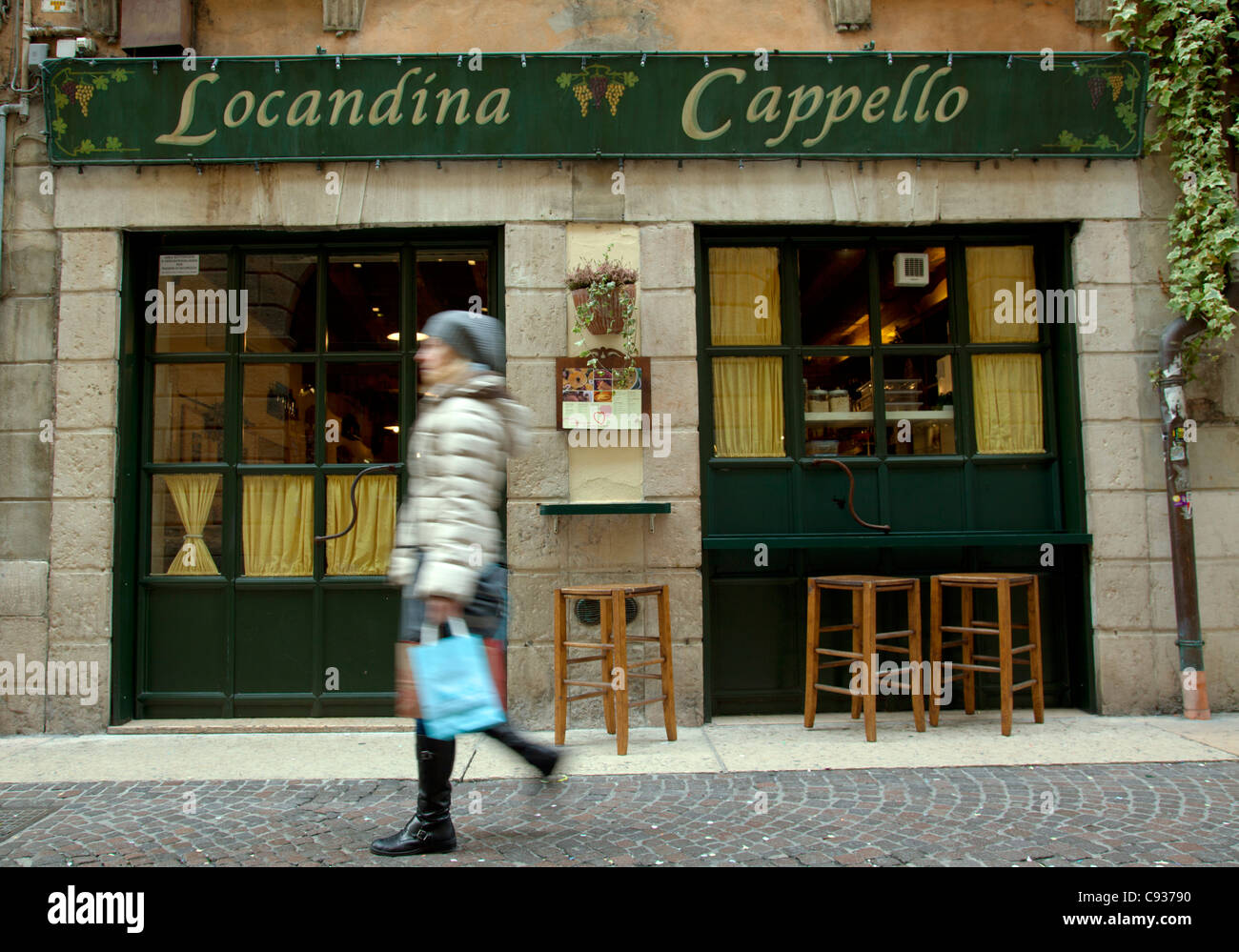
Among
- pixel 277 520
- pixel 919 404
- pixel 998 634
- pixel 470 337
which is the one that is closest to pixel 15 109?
pixel 277 520

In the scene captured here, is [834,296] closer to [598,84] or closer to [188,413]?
[598,84]

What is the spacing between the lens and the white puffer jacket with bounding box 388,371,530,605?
3400mm

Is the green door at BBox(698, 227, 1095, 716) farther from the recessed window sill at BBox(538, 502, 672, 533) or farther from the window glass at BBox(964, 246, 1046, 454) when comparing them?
the recessed window sill at BBox(538, 502, 672, 533)

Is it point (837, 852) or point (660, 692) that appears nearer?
point (837, 852)

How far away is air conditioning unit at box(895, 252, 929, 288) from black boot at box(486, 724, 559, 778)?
4.48 metres

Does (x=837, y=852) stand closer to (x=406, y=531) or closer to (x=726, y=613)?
(x=406, y=531)

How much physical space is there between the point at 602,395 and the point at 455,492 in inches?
105

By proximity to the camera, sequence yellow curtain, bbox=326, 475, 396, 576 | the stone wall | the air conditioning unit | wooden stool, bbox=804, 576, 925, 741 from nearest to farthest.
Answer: wooden stool, bbox=804, 576, 925, 741 < the stone wall < yellow curtain, bbox=326, 475, 396, 576 < the air conditioning unit

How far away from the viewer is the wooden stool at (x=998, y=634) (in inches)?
214

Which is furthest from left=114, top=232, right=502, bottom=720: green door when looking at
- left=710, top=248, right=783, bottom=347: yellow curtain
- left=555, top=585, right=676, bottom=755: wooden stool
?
left=710, top=248, right=783, bottom=347: yellow curtain

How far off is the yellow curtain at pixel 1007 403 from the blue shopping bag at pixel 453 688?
446 centimetres

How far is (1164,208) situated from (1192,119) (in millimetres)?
581

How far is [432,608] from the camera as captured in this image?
3.41 metres

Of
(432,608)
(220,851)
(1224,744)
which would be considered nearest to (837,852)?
(432,608)
